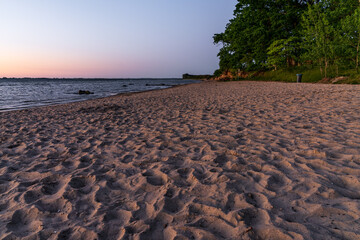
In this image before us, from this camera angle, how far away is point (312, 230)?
1.97m

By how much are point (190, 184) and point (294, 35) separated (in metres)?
38.0

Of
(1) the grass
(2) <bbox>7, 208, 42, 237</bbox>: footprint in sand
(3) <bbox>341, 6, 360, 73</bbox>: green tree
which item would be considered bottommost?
(2) <bbox>7, 208, 42, 237</bbox>: footprint in sand

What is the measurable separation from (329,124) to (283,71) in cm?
2991

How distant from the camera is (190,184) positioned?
9.90 feet

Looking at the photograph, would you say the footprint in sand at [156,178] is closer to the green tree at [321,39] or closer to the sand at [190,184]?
the sand at [190,184]

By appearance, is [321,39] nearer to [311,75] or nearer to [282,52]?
[311,75]

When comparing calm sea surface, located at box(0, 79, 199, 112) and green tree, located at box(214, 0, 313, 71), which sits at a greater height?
green tree, located at box(214, 0, 313, 71)

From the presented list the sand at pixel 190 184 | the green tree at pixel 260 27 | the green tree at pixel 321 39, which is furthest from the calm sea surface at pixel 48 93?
the green tree at pixel 321 39

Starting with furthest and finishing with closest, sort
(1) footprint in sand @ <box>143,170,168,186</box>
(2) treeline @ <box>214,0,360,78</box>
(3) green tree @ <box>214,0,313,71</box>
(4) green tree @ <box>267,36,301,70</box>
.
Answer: (3) green tree @ <box>214,0,313,71</box>
(4) green tree @ <box>267,36,301,70</box>
(2) treeline @ <box>214,0,360,78</box>
(1) footprint in sand @ <box>143,170,168,186</box>

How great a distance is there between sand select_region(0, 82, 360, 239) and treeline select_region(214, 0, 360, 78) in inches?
795

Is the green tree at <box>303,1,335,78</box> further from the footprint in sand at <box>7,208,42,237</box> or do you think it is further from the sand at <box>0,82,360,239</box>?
the footprint in sand at <box>7,208,42,237</box>

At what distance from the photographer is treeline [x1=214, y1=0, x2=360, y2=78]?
20.7m

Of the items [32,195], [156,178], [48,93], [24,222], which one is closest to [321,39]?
[156,178]

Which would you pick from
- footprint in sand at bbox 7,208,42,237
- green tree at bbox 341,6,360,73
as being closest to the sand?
footprint in sand at bbox 7,208,42,237
